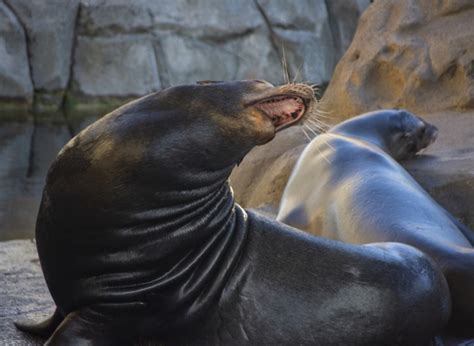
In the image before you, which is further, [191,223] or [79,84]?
[79,84]

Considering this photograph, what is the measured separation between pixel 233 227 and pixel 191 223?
19 cm

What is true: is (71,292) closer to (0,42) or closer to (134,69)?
(0,42)

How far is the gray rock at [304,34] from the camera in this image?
59.4ft

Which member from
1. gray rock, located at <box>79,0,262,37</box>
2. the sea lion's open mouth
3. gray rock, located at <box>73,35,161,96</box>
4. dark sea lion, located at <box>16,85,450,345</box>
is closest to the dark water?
gray rock, located at <box>73,35,161,96</box>

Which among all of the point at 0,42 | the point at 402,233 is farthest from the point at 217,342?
the point at 0,42

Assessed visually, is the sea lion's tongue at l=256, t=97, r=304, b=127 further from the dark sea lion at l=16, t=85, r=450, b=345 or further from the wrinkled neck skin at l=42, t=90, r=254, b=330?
the wrinkled neck skin at l=42, t=90, r=254, b=330

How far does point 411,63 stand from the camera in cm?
812

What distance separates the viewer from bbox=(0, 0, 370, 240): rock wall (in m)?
15.1

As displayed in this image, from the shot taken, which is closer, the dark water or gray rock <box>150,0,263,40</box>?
the dark water

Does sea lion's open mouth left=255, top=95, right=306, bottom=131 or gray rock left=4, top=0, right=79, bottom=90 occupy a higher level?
sea lion's open mouth left=255, top=95, right=306, bottom=131

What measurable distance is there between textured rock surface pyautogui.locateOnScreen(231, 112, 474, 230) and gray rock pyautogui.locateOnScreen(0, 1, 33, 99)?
8.47 metres

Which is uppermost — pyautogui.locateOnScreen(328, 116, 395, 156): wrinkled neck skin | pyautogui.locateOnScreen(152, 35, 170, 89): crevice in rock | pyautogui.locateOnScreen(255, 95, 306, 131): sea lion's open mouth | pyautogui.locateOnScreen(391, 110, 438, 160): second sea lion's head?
pyautogui.locateOnScreen(255, 95, 306, 131): sea lion's open mouth

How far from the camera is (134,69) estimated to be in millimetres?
16422

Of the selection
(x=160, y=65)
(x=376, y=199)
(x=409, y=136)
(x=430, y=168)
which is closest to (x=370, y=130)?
(x=409, y=136)
